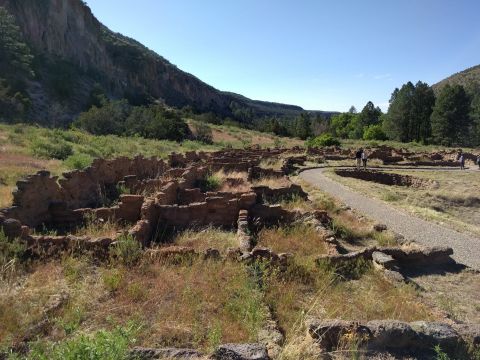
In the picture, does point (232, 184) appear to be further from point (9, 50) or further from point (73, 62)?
point (73, 62)

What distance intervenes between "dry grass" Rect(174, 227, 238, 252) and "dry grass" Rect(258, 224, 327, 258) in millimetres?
703

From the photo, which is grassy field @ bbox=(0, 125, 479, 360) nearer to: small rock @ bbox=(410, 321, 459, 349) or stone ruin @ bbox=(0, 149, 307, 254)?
stone ruin @ bbox=(0, 149, 307, 254)

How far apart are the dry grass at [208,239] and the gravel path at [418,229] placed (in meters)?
5.22

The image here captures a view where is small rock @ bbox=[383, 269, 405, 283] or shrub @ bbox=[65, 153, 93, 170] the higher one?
shrub @ bbox=[65, 153, 93, 170]

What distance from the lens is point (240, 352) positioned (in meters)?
4.18

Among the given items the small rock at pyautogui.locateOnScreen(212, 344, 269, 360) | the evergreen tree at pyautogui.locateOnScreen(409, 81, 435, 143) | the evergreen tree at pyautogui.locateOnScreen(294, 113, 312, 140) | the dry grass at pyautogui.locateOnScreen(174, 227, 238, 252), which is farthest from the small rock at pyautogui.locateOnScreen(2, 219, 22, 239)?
the evergreen tree at pyautogui.locateOnScreen(409, 81, 435, 143)

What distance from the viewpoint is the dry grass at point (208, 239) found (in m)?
9.05

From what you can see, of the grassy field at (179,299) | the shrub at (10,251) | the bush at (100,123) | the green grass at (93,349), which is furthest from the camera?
the bush at (100,123)

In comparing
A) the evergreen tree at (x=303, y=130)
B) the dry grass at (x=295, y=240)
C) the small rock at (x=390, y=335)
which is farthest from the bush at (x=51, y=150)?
the evergreen tree at (x=303, y=130)

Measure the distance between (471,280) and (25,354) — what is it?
26.5 ft

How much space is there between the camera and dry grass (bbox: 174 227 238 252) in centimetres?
905

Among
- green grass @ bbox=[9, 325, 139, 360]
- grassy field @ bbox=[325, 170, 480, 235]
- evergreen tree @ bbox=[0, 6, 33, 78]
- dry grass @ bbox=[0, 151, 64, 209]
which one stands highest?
evergreen tree @ bbox=[0, 6, 33, 78]

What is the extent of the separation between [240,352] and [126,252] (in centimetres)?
383

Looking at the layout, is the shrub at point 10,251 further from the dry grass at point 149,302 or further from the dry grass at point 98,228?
the dry grass at point 98,228
